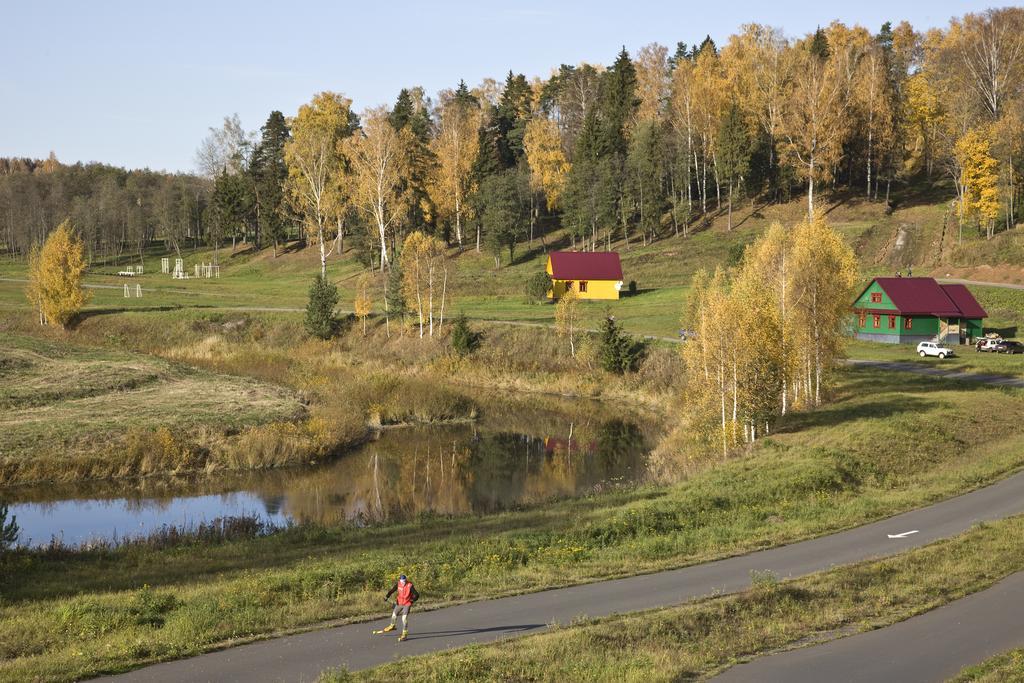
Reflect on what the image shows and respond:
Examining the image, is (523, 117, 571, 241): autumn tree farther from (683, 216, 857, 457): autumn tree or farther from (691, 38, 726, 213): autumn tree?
(683, 216, 857, 457): autumn tree

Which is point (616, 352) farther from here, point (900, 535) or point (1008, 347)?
point (900, 535)

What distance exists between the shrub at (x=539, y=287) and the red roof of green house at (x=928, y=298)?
27.9m

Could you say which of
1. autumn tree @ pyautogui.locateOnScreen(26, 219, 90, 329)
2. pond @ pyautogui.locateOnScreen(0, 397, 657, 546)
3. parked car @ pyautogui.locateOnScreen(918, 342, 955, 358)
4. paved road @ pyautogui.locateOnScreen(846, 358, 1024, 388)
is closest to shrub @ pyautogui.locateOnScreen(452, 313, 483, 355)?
pond @ pyautogui.locateOnScreen(0, 397, 657, 546)

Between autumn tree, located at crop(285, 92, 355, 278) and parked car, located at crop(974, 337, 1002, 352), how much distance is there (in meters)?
58.7

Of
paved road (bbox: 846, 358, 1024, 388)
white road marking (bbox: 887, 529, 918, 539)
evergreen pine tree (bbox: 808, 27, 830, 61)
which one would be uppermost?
evergreen pine tree (bbox: 808, 27, 830, 61)

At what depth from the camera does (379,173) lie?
9250cm

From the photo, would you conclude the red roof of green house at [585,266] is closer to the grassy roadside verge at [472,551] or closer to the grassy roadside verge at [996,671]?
the grassy roadside verge at [472,551]

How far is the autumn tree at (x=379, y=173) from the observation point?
93.0 meters

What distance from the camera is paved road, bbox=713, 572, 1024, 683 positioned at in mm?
15555

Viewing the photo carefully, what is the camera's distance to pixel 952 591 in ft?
65.3

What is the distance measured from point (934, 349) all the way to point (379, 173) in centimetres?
5405

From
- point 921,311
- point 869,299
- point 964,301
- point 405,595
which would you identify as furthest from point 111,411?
point 964,301

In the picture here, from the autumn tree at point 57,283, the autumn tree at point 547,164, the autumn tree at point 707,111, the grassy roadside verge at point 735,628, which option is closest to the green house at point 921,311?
the autumn tree at point 707,111

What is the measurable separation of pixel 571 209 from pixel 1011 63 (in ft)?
165
